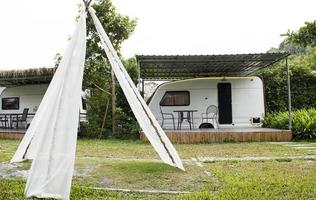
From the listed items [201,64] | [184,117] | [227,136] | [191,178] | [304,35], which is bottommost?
[191,178]

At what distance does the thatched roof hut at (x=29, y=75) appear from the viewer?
1514 centimetres

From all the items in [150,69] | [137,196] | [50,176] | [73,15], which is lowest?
[137,196]

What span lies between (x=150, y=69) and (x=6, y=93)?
26.3ft

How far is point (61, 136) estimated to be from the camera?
192 inches

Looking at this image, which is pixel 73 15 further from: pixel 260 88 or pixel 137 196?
pixel 137 196

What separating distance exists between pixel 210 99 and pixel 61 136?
10139mm

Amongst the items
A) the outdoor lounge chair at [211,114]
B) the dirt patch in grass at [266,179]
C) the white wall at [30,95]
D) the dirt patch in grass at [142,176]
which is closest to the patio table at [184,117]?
the outdoor lounge chair at [211,114]

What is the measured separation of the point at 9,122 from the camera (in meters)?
17.9

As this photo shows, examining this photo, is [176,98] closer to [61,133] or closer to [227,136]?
[227,136]

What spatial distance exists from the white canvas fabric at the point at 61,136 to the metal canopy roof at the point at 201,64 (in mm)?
6061

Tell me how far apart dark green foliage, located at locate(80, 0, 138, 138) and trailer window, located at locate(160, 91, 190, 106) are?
5.30 ft

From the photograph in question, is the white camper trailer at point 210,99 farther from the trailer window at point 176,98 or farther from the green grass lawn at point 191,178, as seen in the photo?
the green grass lawn at point 191,178

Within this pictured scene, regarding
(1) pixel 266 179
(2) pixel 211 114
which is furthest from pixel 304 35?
(2) pixel 211 114

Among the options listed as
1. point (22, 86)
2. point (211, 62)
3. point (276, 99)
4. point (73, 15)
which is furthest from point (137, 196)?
point (22, 86)
